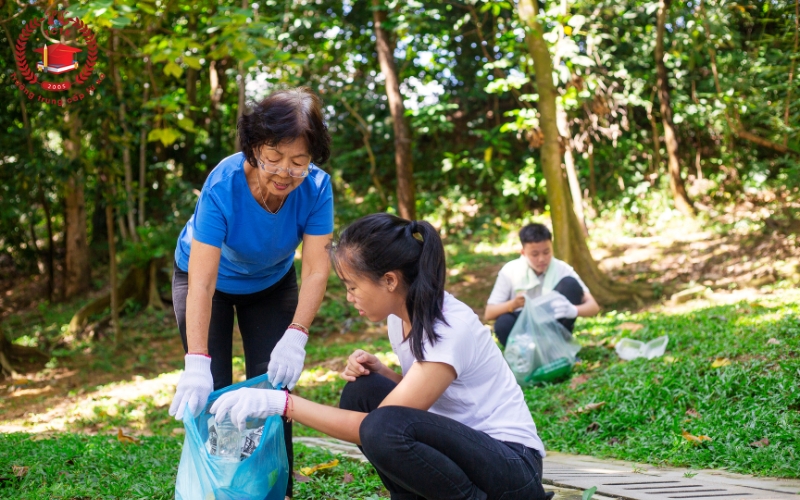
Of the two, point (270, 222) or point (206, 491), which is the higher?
point (270, 222)

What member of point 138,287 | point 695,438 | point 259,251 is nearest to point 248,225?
point 259,251

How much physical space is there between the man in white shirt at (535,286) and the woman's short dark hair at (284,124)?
8.47 feet

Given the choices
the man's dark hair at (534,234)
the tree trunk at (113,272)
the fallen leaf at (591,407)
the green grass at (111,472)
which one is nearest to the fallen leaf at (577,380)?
the fallen leaf at (591,407)

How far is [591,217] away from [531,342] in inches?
310

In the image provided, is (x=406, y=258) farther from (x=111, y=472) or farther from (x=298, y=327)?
(x=111, y=472)

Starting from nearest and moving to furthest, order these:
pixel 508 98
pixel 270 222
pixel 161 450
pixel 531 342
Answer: pixel 270 222 < pixel 161 450 < pixel 531 342 < pixel 508 98

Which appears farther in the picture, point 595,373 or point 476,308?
point 476,308

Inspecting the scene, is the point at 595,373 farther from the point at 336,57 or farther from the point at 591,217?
the point at 336,57

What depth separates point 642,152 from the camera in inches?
479

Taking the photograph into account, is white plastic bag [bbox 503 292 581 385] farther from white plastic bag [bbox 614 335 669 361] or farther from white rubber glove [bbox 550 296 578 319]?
white plastic bag [bbox 614 335 669 361]

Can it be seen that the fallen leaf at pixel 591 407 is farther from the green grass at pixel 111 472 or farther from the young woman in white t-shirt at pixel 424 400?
the young woman in white t-shirt at pixel 424 400

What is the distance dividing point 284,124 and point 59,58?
3850 mm

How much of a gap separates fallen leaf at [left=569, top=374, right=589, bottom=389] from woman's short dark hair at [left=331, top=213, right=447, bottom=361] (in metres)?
2.61

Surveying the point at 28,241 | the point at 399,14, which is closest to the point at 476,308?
the point at 399,14
